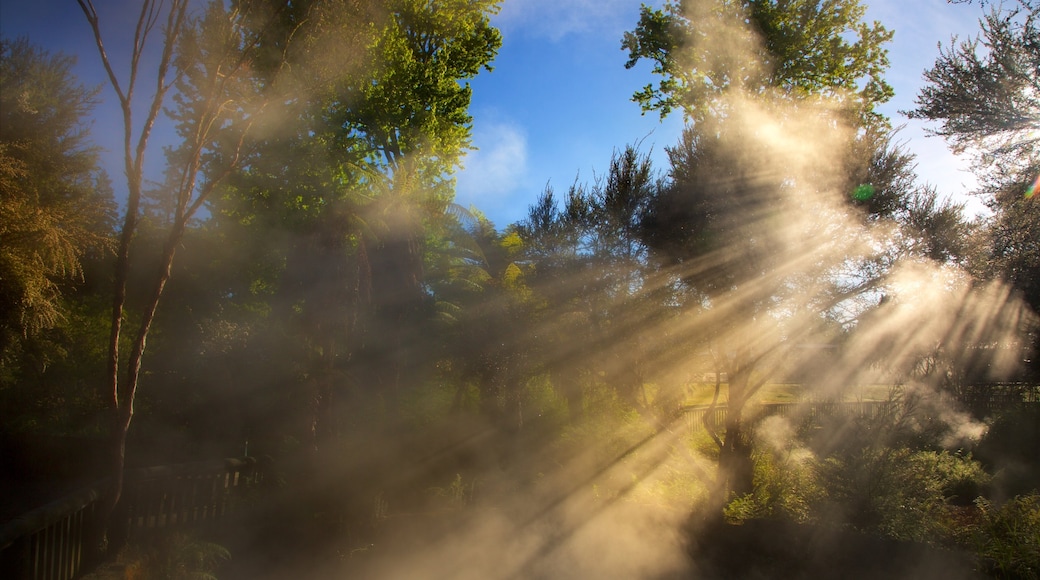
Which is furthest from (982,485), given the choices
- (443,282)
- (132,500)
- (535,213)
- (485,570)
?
(443,282)

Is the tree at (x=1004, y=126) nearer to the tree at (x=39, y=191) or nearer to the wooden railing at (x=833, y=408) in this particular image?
the wooden railing at (x=833, y=408)

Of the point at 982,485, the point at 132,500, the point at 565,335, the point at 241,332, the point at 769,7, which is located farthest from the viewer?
the point at 241,332

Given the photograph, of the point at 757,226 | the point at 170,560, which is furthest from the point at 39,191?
the point at 757,226

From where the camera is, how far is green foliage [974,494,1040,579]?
525 centimetres

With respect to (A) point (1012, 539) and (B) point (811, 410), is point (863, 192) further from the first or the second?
(A) point (1012, 539)

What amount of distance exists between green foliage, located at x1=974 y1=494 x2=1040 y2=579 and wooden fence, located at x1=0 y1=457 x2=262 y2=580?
7.87 meters

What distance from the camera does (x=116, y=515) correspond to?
6527 millimetres

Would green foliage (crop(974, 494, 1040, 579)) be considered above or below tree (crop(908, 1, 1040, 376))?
below

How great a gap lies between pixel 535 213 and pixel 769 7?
731 centimetres

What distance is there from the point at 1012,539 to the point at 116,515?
891 centimetres

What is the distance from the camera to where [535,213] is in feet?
34.1

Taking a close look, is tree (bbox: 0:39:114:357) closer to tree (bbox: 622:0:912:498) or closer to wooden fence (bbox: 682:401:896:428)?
tree (bbox: 622:0:912:498)

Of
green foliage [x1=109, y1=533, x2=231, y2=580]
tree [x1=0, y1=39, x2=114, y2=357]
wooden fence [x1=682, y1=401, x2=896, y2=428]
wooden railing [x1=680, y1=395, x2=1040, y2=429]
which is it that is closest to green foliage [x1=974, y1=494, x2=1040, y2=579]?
wooden railing [x1=680, y1=395, x2=1040, y2=429]

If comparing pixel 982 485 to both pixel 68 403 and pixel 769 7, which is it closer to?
pixel 769 7
